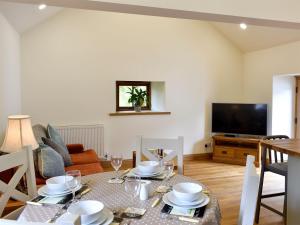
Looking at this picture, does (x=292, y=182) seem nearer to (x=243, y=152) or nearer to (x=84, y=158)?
(x=84, y=158)

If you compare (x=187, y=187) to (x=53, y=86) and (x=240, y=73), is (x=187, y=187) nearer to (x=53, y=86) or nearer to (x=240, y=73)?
(x=53, y=86)

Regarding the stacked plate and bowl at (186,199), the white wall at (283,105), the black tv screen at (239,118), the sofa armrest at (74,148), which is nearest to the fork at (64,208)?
the stacked plate and bowl at (186,199)

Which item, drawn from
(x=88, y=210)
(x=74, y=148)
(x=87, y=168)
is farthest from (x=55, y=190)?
(x=74, y=148)

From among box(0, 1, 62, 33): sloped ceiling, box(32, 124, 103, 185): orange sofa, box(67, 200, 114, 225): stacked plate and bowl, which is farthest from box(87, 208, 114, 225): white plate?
box(0, 1, 62, 33): sloped ceiling

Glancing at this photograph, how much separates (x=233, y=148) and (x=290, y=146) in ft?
9.50

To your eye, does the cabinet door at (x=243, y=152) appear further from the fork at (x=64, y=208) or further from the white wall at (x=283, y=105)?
the fork at (x=64, y=208)

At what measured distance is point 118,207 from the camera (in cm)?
151

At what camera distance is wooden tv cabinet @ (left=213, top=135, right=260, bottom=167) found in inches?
206

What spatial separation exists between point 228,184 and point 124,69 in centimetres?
278

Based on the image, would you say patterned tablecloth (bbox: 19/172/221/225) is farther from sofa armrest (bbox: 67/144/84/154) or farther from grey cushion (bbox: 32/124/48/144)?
sofa armrest (bbox: 67/144/84/154)

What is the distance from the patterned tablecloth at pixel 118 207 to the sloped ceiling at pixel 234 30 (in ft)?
7.73

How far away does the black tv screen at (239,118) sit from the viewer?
17.4ft

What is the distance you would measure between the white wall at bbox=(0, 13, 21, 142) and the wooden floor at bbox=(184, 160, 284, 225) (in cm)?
287

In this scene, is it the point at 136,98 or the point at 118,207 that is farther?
the point at 136,98
